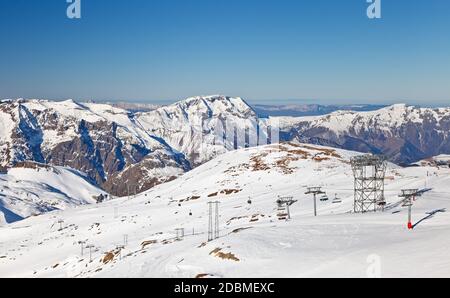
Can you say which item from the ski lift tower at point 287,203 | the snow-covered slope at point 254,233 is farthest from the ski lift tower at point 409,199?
the ski lift tower at point 287,203

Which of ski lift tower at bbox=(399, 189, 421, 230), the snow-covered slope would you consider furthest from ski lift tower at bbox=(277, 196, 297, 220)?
ski lift tower at bbox=(399, 189, 421, 230)

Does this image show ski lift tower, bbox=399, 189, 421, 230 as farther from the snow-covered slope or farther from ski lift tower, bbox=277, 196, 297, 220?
ski lift tower, bbox=277, 196, 297, 220

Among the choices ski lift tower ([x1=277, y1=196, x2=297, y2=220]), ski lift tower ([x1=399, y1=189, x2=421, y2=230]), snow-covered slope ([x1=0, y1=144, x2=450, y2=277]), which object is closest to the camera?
snow-covered slope ([x1=0, y1=144, x2=450, y2=277])

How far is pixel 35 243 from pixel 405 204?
99.1 m

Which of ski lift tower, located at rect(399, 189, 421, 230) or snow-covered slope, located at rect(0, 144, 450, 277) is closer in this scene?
snow-covered slope, located at rect(0, 144, 450, 277)

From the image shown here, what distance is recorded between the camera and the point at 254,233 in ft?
193

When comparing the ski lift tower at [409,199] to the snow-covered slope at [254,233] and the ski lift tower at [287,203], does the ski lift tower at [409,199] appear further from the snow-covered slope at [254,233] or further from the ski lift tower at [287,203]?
the ski lift tower at [287,203]

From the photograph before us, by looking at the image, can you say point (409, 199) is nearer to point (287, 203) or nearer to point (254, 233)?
point (287, 203)

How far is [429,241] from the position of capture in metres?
45.4

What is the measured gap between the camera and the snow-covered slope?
4384cm

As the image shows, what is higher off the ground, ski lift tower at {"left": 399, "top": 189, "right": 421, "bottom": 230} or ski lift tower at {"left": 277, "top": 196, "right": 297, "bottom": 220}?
ski lift tower at {"left": 399, "top": 189, "right": 421, "bottom": 230}

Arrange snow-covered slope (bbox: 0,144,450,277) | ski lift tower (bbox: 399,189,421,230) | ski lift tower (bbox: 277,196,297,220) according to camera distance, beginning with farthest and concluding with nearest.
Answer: ski lift tower (bbox: 277,196,297,220) < ski lift tower (bbox: 399,189,421,230) < snow-covered slope (bbox: 0,144,450,277)

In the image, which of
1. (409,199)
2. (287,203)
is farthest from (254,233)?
(409,199)
